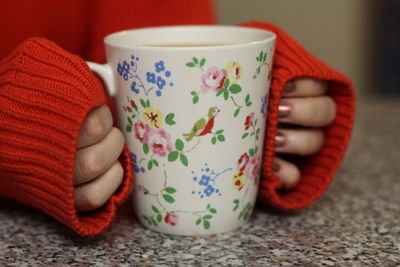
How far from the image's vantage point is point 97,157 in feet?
1.44

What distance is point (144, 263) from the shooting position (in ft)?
1.41

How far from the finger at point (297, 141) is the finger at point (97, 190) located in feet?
0.52

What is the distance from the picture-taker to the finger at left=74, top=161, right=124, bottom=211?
0.45 m

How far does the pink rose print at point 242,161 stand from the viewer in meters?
0.46

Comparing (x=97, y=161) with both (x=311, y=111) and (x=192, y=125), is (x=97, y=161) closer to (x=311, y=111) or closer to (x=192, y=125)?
(x=192, y=125)

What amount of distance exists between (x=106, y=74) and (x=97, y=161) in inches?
2.9

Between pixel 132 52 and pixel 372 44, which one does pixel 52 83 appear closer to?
pixel 132 52

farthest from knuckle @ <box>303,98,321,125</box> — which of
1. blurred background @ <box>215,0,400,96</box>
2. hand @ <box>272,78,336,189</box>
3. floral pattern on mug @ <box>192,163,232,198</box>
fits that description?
blurred background @ <box>215,0,400,96</box>

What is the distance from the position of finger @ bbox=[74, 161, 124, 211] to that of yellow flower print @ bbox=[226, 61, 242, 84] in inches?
4.6

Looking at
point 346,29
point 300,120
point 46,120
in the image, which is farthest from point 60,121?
point 346,29

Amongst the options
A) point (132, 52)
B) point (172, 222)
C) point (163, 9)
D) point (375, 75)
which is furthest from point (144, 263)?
point (375, 75)

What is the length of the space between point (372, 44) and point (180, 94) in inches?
52.1

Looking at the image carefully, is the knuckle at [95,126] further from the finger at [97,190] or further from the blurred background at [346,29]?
the blurred background at [346,29]

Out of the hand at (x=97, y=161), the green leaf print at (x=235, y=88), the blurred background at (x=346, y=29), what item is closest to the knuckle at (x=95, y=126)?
the hand at (x=97, y=161)
